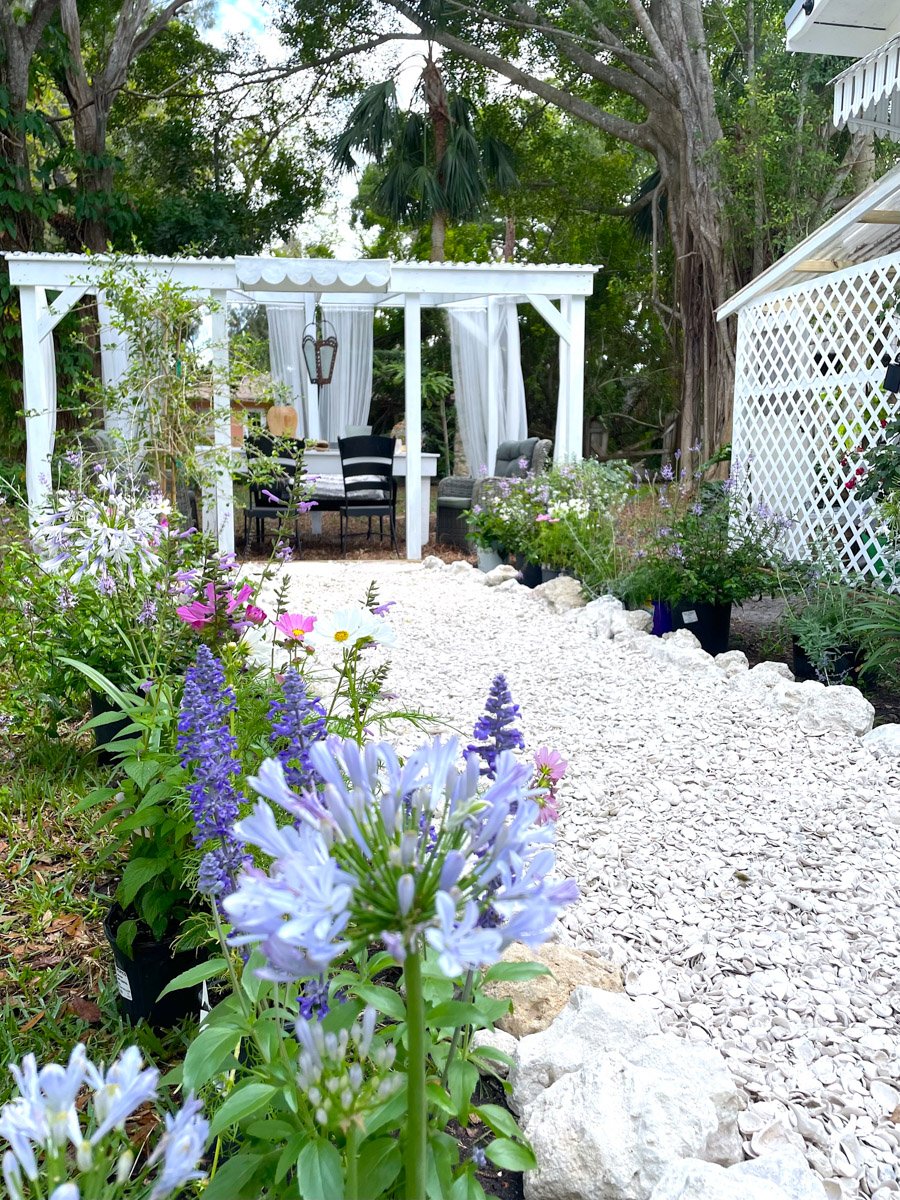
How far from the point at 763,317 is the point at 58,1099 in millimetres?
7102

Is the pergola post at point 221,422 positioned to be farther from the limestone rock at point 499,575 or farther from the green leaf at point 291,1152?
the green leaf at point 291,1152

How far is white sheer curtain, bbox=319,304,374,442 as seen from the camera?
12.3 metres

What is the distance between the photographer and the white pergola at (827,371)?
539 cm

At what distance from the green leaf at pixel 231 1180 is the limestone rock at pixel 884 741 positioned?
8.99 feet

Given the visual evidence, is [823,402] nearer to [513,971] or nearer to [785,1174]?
[785,1174]

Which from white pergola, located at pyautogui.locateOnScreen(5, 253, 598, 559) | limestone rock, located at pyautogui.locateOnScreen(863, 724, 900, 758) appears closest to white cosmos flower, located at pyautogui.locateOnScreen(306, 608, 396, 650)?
limestone rock, located at pyautogui.locateOnScreen(863, 724, 900, 758)

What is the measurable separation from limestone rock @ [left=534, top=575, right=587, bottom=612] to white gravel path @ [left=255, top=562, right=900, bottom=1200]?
4.66 ft

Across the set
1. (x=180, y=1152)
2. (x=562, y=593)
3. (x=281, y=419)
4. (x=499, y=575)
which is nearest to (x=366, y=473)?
(x=499, y=575)

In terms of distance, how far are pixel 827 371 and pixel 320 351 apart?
6.90 meters

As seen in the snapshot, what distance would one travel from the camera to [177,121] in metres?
14.4

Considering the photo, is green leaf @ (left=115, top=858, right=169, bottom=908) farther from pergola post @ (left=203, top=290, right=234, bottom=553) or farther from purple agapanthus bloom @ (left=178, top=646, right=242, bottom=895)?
pergola post @ (left=203, top=290, right=234, bottom=553)

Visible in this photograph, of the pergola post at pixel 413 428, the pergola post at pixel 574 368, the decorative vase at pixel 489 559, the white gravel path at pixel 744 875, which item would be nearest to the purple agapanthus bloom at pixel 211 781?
the white gravel path at pixel 744 875

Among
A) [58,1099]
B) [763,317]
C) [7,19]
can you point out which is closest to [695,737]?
[58,1099]

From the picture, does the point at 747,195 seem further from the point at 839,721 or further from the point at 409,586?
the point at 839,721
